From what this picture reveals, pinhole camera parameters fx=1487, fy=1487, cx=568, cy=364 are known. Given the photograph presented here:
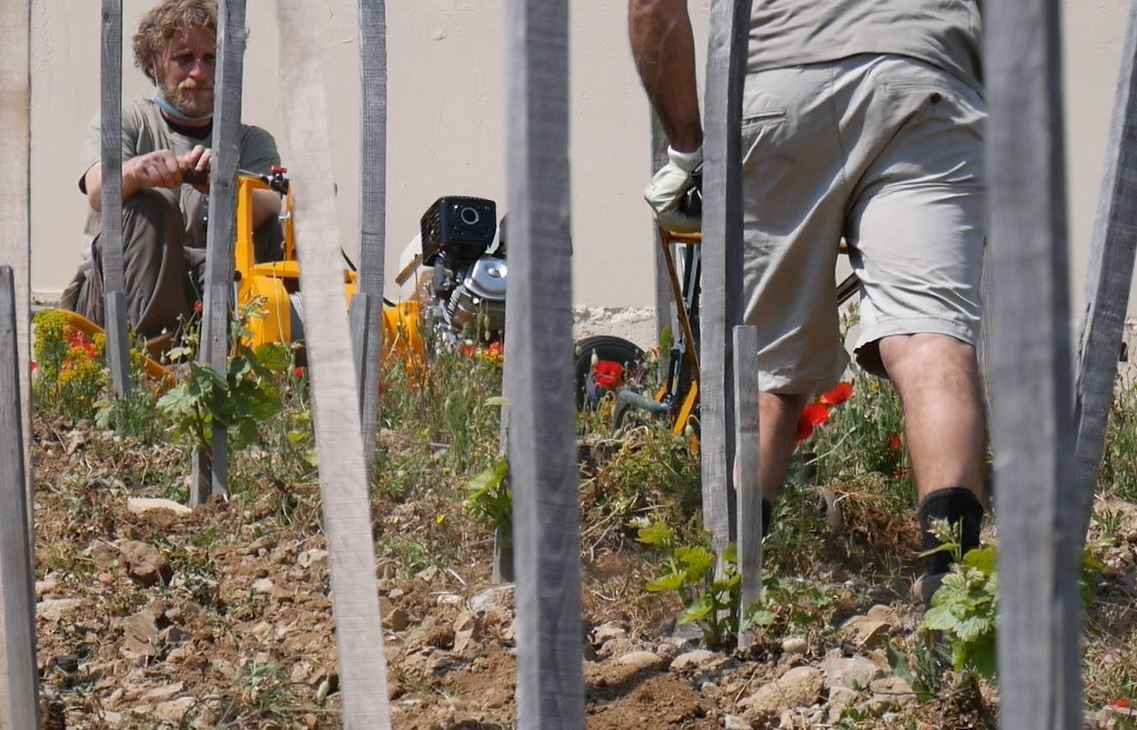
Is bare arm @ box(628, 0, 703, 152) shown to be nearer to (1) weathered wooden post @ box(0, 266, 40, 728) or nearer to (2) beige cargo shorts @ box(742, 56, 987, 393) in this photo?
(2) beige cargo shorts @ box(742, 56, 987, 393)

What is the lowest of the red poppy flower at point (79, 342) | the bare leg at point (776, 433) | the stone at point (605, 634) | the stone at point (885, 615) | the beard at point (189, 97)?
the stone at point (605, 634)

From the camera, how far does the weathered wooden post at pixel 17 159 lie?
2107 mm

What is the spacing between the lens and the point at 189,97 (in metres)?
5.68

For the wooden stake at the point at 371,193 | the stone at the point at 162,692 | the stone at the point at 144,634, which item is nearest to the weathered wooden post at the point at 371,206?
the wooden stake at the point at 371,193

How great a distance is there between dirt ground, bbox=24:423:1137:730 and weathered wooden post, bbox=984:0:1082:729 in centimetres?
129

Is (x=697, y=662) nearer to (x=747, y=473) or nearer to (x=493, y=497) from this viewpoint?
(x=747, y=473)

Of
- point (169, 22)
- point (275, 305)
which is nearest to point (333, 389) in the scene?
point (275, 305)

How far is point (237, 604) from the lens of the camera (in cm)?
304

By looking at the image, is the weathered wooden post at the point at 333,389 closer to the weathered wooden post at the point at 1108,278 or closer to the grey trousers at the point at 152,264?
the weathered wooden post at the point at 1108,278

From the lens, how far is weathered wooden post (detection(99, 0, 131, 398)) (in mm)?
4379

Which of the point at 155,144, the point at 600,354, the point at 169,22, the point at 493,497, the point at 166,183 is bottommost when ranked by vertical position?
the point at 493,497

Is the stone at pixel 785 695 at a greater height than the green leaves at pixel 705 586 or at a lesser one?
lesser

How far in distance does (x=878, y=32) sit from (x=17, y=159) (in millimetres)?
1618

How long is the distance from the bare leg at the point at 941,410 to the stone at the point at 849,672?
1.03ft
